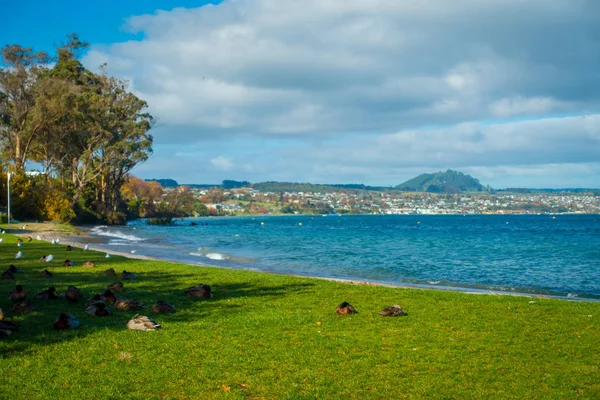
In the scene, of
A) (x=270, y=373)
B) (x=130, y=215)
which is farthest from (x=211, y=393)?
(x=130, y=215)

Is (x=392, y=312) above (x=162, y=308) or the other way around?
the other way around

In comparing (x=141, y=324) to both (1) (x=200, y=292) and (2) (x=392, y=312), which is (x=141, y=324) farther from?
(2) (x=392, y=312)

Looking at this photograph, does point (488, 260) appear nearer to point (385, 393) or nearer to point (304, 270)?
point (304, 270)

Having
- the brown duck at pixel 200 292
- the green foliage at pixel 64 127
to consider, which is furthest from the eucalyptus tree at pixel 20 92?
the brown duck at pixel 200 292

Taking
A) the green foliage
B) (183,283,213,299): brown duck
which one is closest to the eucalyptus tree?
the green foliage

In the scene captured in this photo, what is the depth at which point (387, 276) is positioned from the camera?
25.1 m

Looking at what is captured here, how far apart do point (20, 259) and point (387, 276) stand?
16043mm

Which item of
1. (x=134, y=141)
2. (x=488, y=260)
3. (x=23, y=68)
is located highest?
(x=23, y=68)

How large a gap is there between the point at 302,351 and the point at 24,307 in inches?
211

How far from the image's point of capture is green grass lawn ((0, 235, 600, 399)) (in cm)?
662

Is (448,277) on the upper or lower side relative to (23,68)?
lower

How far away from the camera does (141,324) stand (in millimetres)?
9305

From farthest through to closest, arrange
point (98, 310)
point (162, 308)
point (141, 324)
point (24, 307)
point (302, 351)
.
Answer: point (162, 308), point (98, 310), point (24, 307), point (141, 324), point (302, 351)

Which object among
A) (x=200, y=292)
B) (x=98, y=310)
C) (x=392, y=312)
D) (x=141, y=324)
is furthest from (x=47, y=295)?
(x=392, y=312)
